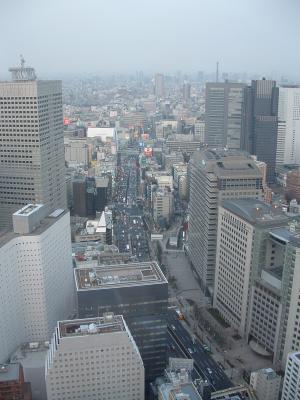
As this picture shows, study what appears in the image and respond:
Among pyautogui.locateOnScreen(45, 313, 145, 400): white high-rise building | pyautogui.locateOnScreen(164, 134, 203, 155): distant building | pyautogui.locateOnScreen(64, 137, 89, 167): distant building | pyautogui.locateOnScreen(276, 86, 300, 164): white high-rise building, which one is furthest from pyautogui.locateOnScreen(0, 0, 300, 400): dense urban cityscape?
pyautogui.locateOnScreen(164, 134, 203, 155): distant building

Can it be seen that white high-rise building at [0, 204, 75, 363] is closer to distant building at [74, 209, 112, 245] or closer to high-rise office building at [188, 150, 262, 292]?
high-rise office building at [188, 150, 262, 292]

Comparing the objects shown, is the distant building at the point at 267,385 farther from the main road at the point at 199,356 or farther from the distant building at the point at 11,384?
the distant building at the point at 11,384

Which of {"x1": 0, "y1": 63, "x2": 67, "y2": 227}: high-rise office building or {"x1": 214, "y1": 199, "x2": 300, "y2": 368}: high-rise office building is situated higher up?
{"x1": 0, "y1": 63, "x2": 67, "y2": 227}: high-rise office building

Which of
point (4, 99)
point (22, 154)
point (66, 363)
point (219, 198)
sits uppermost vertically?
point (4, 99)

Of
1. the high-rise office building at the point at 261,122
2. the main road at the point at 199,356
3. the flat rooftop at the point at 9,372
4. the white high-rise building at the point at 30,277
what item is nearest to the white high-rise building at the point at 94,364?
the flat rooftop at the point at 9,372

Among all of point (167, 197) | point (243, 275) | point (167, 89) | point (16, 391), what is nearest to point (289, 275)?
point (243, 275)

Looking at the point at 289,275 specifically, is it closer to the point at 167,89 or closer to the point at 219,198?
the point at 219,198
